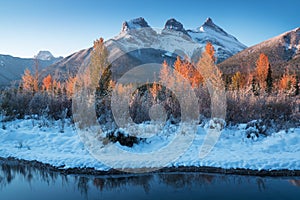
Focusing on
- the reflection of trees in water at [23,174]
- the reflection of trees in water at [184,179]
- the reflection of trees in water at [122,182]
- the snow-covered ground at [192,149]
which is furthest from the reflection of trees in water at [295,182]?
the reflection of trees in water at [23,174]

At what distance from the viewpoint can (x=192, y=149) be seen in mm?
6977

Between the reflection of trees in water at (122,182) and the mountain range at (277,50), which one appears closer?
the reflection of trees in water at (122,182)

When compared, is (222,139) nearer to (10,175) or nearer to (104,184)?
(104,184)

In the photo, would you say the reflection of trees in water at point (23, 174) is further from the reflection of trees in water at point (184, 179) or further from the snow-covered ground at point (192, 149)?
the reflection of trees in water at point (184, 179)

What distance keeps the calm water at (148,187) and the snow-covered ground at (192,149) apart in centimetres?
42

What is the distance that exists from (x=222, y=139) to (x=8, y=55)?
210084 millimetres

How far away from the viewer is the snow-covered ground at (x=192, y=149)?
5977mm

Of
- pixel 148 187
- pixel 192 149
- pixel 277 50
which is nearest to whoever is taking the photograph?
pixel 148 187

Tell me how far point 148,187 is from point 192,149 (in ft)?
6.94

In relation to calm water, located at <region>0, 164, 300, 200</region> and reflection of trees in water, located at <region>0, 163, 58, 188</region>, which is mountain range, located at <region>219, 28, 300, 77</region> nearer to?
calm water, located at <region>0, 164, 300, 200</region>

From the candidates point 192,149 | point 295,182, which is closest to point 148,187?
point 192,149

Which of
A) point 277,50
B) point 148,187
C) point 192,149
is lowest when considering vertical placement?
point 148,187

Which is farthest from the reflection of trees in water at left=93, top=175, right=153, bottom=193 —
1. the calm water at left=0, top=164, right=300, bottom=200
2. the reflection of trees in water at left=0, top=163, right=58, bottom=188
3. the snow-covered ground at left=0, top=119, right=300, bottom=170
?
the reflection of trees in water at left=0, top=163, right=58, bottom=188

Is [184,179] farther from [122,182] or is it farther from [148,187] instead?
[122,182]
